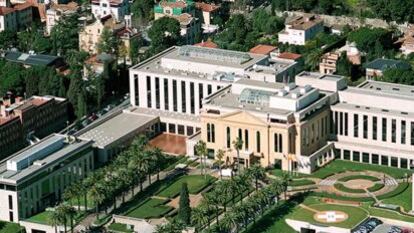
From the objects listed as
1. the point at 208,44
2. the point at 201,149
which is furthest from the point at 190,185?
the point at 208,44

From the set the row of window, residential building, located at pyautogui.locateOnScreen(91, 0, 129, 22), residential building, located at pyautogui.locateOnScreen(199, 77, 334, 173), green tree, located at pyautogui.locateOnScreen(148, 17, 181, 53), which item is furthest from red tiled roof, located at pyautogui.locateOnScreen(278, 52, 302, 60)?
residential building, located at pyautogui.locateOnScreen(91, 0, 129, 22)

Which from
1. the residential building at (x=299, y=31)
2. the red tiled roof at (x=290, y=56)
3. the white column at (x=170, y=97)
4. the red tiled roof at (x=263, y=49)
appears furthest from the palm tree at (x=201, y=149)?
the residential building at (x=299, y=31)

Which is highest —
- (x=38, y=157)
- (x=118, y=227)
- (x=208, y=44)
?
(x=208, y=44)

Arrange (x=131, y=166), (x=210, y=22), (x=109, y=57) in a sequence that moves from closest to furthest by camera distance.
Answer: (x=131, y=166)
(x=109, y=57)
(x=210, y=22)

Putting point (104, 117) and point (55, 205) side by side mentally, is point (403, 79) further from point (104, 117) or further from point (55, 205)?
point (55, 205)

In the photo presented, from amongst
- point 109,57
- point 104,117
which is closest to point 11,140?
point 104,117

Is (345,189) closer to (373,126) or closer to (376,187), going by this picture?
(376,187)

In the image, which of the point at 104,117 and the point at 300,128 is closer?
the point at 300,128
